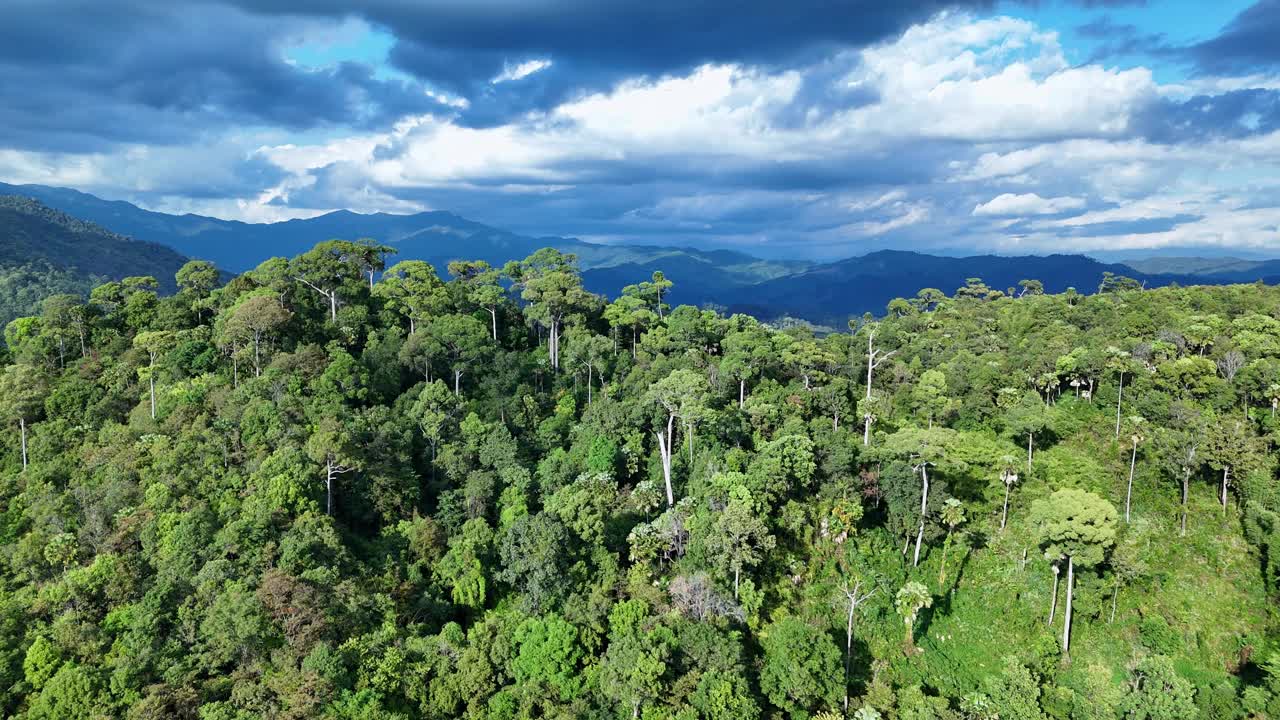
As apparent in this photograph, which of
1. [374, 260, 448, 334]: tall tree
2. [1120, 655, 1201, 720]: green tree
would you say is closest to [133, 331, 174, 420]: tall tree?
[374, 260, 448, 334]: tall tree

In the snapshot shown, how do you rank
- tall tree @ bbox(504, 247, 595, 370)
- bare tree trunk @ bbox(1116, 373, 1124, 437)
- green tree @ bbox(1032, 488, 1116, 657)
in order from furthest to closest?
tall tree @ bbox(504, 247, 595, 370), bare tree trunk @ bbox(1116, 373, 1124, 437), green tree @ bbox(1032, 488, 1116, 657)

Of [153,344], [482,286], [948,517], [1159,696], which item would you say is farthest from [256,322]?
[1159,696]

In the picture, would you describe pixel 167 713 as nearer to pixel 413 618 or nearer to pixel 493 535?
pixel 413 618

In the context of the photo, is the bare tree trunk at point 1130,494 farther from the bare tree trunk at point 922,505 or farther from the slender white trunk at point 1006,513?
the bare tree trunk at point 922,505

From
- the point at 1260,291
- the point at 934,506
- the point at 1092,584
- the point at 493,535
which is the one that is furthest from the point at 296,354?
the point at 1260,291

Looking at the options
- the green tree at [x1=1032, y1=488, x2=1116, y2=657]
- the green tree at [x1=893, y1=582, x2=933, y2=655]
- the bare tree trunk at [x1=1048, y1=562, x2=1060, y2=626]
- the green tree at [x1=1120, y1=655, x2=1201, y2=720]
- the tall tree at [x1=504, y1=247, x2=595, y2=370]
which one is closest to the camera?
the green tree at [x1=1120, y1=655, x2=1201, y2=720]

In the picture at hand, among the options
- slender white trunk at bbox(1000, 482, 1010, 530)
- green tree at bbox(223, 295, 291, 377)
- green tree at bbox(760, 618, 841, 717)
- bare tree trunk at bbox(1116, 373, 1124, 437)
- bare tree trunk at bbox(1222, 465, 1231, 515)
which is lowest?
green tree at bbox(760, 618, 841, 717)

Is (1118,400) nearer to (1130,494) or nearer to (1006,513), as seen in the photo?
(1130,494)

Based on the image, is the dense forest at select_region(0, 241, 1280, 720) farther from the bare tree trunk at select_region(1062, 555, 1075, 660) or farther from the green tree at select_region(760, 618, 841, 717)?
the bare tree trunk at select_region(1062, 555, 1075, 660)

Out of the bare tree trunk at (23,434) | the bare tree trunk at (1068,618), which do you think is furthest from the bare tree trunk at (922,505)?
the bare tree trunk at (23,434)
